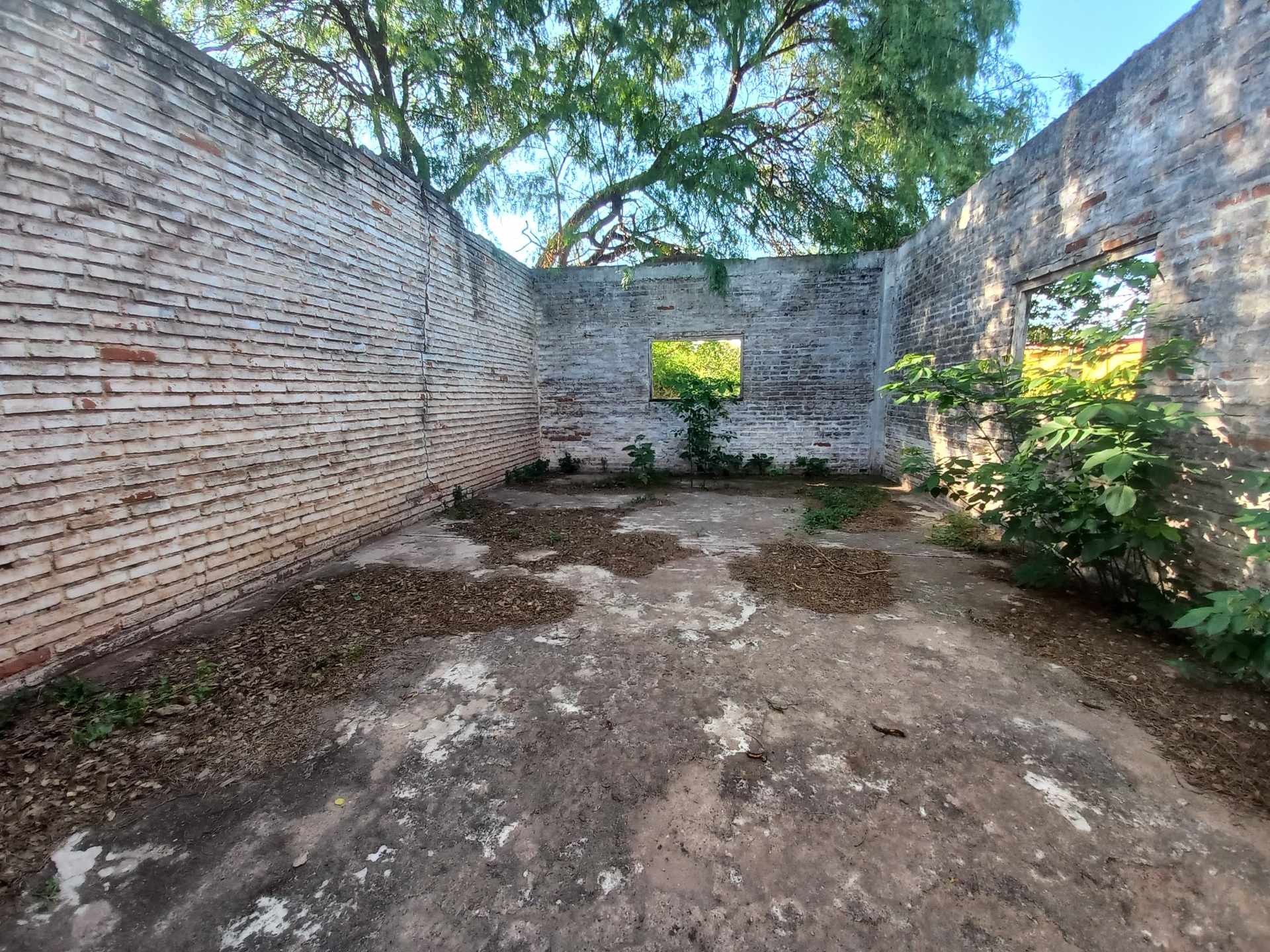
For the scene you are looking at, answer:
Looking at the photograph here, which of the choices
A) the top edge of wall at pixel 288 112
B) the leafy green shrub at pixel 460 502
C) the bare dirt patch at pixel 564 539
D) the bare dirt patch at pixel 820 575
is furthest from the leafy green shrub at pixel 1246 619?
the top edge of wall at pixel 288 112

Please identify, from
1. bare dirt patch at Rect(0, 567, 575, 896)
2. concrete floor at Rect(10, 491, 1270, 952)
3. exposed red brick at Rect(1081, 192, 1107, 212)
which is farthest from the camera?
exposed red brick at Rect(1081, 192, 1107, 212)

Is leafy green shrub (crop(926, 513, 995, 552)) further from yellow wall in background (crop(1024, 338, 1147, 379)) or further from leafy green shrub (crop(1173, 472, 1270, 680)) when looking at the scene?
leafy green shrub (crop(1173, 472, 1270, 680))

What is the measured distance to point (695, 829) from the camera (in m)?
1.49

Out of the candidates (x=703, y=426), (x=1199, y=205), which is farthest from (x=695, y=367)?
(x=1199, y=205)

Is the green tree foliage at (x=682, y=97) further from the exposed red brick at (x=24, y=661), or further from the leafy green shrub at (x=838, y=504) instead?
the exposed red brick at (x=24, y=661)

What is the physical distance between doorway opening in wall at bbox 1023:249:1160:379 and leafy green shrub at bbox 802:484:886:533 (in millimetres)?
1961

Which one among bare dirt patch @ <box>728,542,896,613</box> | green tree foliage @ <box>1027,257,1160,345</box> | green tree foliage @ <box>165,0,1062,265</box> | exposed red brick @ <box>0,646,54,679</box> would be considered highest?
green tree foliage @ <box>165,0,1062,265</box>

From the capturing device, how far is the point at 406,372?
4781 mm

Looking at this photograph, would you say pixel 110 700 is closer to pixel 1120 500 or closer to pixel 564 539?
pixel 564 539

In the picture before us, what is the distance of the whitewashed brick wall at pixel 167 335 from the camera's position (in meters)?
2.15

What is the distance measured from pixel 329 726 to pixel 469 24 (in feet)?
22.8

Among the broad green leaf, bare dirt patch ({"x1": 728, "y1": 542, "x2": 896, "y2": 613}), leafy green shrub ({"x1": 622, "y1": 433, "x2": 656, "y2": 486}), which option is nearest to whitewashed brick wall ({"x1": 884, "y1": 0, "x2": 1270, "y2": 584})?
the broad green leaf

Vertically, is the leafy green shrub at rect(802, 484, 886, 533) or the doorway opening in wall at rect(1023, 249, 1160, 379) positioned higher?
the doorway opening in wall at rect(1023, 249, 1160, 379)

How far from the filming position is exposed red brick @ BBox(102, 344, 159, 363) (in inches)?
95.3
